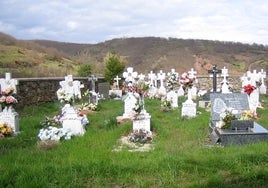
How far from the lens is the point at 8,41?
48.6 meters

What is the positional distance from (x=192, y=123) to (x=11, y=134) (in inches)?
203

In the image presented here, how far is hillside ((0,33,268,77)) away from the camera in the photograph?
41.2m

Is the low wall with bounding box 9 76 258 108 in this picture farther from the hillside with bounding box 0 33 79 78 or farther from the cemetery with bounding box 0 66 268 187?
the hillside with bounding box 0 33 79 78

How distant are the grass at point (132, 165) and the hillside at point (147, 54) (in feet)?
91.5

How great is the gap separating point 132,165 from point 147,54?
61.1m

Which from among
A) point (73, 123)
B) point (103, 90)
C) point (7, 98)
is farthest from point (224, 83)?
point (7, 98)

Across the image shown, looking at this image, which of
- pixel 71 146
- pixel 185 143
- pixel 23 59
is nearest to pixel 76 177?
pixel 71 146

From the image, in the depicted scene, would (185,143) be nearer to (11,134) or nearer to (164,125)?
(164,125)

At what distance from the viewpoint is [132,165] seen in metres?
7.38

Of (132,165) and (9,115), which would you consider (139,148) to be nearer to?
(132,165)

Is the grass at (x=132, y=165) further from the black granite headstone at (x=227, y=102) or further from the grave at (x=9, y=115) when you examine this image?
the black granite headstone at (x=227, y=102)

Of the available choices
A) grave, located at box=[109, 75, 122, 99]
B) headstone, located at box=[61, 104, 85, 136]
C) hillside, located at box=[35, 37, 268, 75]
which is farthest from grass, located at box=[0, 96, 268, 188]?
hillside, located at box=[35, 37, 268, 75]

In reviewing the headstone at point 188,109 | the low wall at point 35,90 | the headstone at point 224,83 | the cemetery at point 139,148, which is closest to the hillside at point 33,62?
the low wall at point 35,90

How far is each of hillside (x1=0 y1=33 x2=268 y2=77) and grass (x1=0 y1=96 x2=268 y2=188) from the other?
91.5ft
